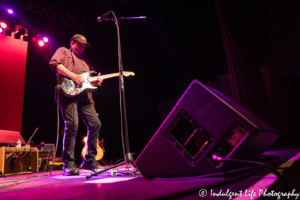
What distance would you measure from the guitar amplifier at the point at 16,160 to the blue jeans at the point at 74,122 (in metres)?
1.95

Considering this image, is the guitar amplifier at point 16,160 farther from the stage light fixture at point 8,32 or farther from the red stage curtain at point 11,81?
the stage light fixture at point 8,32

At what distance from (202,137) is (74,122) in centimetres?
169

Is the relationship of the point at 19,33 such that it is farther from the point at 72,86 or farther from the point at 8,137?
the point at 72,86

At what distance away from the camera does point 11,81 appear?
5.07 metres

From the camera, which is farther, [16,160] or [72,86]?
[16,160]

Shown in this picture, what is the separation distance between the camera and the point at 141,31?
549 centimetres

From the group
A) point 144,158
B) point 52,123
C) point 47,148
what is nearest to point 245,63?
point 144,158

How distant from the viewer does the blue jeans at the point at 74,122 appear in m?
2.27

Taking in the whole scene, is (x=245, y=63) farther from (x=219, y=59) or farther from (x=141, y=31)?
(x=141, y=31)

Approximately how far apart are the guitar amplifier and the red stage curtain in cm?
145

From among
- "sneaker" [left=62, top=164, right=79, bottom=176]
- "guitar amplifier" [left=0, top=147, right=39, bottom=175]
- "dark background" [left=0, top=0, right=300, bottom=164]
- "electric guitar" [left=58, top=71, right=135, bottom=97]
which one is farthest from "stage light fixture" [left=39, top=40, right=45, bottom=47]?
"sneaker" [left=62, top=164, right=79, bottom=176]

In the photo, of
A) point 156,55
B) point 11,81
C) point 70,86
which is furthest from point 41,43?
point 70,86

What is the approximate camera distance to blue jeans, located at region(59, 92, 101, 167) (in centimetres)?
227

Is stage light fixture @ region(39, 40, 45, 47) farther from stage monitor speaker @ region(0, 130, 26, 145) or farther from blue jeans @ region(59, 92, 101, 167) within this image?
blue jeans @ region(59, 92, 101, 167)
